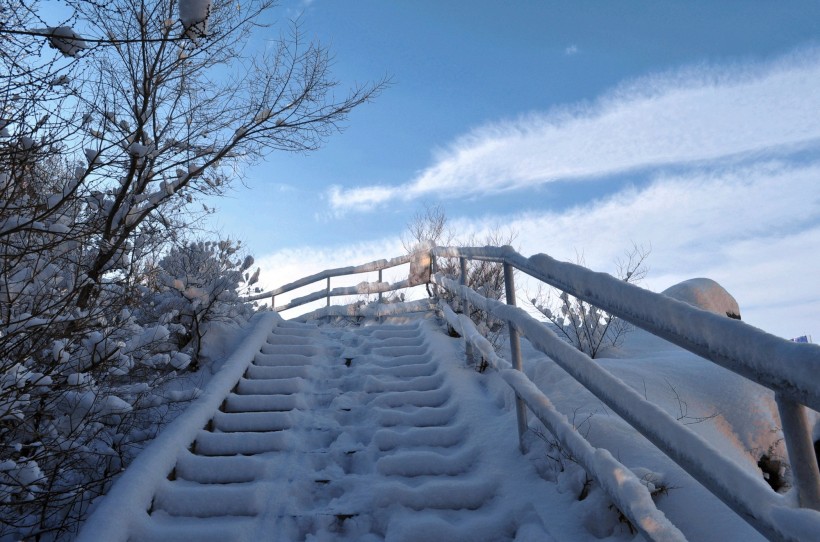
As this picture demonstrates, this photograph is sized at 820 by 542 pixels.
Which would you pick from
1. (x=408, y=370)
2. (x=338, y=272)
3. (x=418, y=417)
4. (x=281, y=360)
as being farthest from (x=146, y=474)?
(x=338, y=272)

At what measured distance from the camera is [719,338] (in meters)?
1.37

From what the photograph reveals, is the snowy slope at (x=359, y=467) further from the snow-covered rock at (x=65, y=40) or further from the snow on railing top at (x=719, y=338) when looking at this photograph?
the snow-covered rock at (x=65, y=40)

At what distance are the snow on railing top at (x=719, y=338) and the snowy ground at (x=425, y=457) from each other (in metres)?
0.99

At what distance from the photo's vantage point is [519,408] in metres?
3.49

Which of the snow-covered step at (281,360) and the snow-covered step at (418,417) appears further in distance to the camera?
the snow-covered step at (281,360)

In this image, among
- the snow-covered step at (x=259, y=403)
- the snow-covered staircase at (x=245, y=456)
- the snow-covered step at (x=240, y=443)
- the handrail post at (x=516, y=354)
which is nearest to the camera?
the snow-covered staircase at (x=245, y=456)

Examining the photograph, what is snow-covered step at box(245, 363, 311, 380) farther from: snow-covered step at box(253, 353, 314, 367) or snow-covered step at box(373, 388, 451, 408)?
snow-covered step at box(373, 388, 451, 408)

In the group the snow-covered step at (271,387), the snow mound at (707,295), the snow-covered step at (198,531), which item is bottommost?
the snow-covered step at (198,531)

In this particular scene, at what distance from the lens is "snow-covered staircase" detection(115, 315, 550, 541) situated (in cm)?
290

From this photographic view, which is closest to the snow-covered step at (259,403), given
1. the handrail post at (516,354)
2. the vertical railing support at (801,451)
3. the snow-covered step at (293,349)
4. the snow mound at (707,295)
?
the snow-covered step at (293,349)

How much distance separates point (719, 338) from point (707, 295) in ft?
32.7

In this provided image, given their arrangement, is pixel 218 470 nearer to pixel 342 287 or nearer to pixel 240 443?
pixel 240 443

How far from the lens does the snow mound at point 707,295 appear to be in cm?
998

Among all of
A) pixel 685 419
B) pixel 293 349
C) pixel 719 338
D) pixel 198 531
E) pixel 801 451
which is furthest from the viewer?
pixel 293 349
